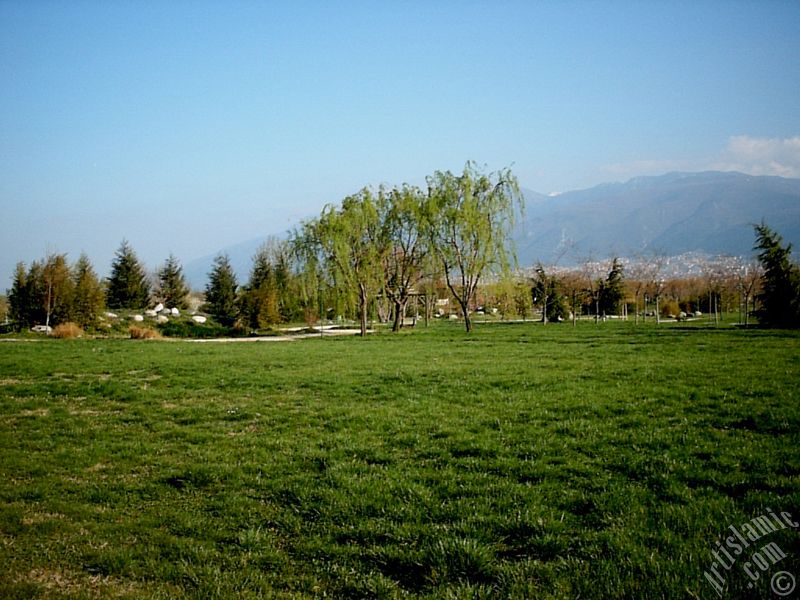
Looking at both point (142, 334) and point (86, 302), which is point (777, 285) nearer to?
point (142, 334)

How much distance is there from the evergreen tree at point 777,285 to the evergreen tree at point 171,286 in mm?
57597

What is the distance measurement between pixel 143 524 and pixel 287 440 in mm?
A: 3164

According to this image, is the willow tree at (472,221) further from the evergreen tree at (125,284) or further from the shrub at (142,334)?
the evergreen tree at (125,284)


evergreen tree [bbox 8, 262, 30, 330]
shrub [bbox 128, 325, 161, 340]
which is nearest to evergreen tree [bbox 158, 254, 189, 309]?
evergreen tree [bbox 8, 262, 30, 330]

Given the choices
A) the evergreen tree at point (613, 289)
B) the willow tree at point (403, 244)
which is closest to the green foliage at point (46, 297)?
the willow tree at point (403, 244)

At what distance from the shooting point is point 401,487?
246 inches

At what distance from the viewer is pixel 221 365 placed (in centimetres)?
1855

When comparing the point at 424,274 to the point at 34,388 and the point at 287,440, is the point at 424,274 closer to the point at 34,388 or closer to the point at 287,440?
the point at 34,388

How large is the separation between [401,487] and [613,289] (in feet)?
180

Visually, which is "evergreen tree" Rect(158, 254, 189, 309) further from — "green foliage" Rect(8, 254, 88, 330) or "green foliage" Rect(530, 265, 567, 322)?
"green foliage" Rect(530, 265, 567, 322)

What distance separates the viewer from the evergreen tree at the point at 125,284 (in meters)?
56.2

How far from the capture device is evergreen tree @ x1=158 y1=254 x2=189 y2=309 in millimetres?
61281

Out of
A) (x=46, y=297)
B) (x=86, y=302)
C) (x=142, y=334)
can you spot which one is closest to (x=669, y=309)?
(x=142, y=334)

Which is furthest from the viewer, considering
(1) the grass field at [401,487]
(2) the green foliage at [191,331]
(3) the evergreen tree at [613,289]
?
(3) the evergreen tree at [613,289]
